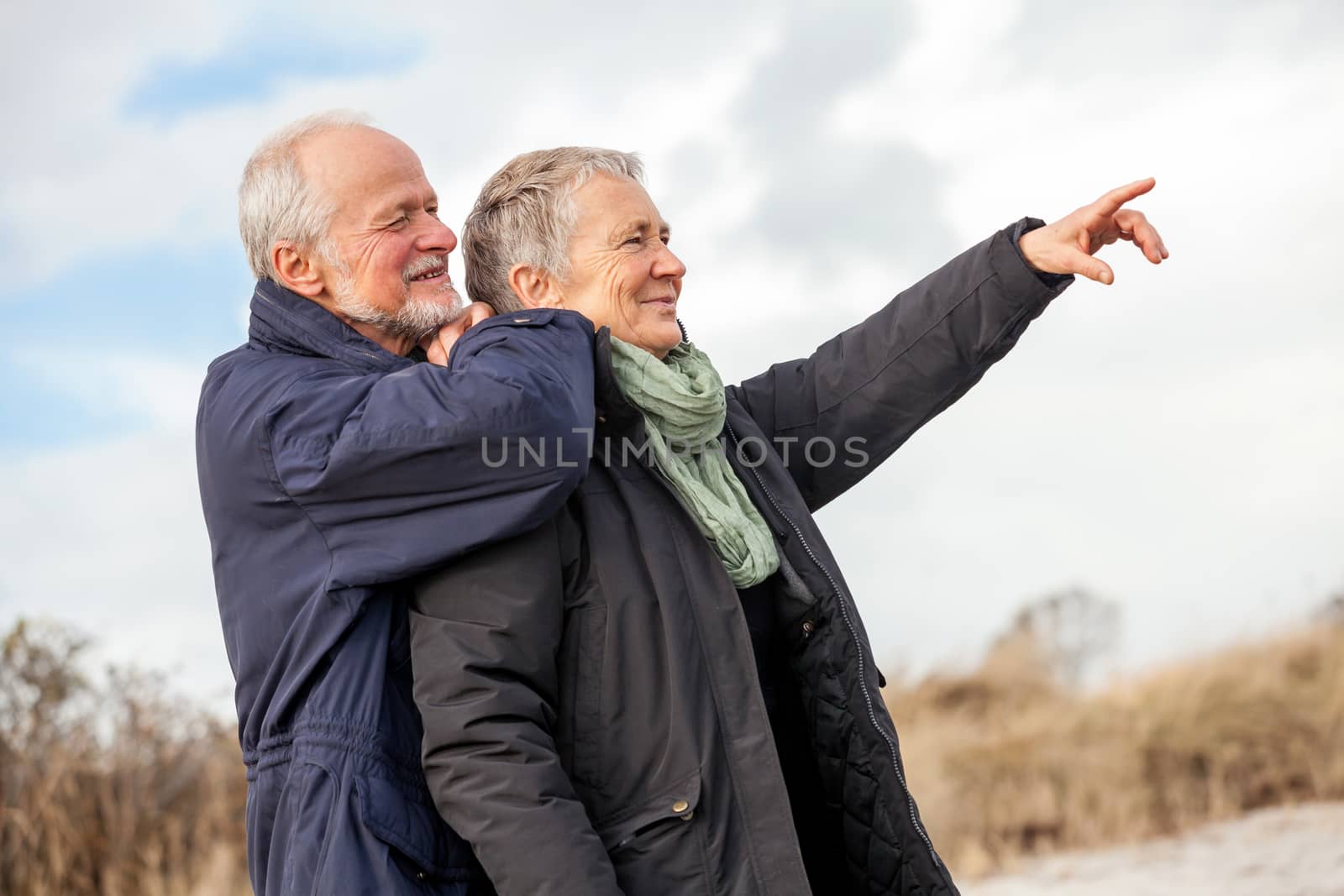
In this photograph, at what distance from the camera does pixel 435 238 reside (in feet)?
8.65

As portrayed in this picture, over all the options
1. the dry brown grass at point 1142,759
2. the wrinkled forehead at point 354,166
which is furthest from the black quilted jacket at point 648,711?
the dry brown grass at point 1142,759

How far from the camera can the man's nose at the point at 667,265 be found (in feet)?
8.89

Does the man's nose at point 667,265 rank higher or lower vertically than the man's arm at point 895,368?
higher

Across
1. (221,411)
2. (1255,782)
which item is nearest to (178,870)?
(221,411)

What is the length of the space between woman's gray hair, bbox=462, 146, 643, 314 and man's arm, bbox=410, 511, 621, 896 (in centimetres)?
66

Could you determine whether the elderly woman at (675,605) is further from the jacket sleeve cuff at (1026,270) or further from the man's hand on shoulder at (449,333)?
the man's hand on shoulder at (449,333)

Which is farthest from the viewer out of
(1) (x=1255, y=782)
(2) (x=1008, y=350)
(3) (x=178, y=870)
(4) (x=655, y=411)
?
(1) (x=1255, y=782)

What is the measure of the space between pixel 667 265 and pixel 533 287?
0.27 meters

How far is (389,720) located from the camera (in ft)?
7.35

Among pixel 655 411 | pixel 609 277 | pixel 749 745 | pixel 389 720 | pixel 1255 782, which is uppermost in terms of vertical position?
pixel 609 277

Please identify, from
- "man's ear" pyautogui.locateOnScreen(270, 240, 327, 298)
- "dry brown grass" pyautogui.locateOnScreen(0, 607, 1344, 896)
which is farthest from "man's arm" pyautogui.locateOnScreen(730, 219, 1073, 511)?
"dry brown grass" pyautogui.locateOnScreen(0, 607, 1344, 896)

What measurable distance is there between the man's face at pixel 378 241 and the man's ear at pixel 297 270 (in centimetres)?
2

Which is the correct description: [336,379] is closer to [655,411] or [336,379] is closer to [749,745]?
[655,411]

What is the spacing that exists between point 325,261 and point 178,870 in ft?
12.8
